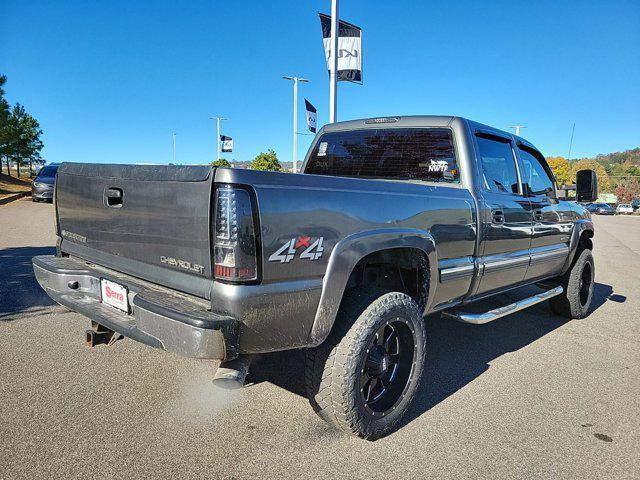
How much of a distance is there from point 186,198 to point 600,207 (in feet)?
194

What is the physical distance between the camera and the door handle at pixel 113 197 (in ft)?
8.03

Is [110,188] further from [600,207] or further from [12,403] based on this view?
[600,207]

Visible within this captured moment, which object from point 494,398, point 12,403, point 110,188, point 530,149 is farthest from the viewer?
point 530,149

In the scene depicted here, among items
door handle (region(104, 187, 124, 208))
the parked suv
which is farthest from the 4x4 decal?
the parked suv

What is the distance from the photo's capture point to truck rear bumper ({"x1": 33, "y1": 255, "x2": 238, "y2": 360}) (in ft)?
6.29

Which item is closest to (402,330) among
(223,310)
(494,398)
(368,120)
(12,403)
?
(494,398)

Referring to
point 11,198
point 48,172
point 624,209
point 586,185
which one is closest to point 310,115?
point 586,185

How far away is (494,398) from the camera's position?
10.2ft

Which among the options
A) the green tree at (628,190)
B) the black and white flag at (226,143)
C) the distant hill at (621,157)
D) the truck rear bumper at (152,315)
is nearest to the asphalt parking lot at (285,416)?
the truck rear bumper at (152,315)

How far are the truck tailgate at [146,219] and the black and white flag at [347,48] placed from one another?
24.3ft

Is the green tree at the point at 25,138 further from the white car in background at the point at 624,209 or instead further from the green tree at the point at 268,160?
the white car in background at the point at 624,209

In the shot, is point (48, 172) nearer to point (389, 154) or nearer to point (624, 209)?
point (389, 154)

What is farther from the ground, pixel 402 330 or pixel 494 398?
pixel 402 330

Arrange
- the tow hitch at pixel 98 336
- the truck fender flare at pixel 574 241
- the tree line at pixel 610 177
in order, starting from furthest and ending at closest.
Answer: the tree line at pixel 610 177 → the truck fender flare at pixel 574 241 → the tow hitch at pixel 98 336
